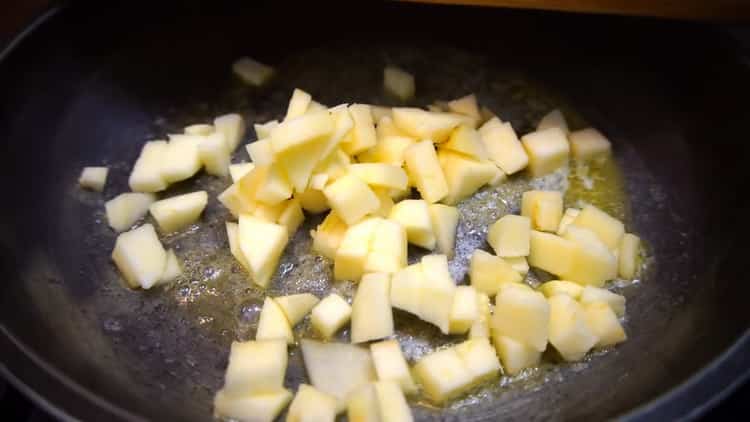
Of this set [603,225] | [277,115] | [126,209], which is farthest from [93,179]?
[603,225]

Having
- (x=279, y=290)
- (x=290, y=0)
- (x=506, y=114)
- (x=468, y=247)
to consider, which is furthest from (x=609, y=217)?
(x=290, y=0)

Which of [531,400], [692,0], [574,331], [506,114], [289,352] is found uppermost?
[692,0]

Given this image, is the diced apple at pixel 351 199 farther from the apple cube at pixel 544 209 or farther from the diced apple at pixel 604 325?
the diced apple at pixel 604 325

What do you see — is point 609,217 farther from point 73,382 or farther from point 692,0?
point 73,382

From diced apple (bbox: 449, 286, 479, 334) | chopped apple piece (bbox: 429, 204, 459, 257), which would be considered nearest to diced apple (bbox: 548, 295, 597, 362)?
diced apple (bbox: 449, 286, 479, 334)

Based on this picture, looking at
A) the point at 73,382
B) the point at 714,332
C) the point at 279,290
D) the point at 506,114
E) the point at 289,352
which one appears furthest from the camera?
the point at 506,114

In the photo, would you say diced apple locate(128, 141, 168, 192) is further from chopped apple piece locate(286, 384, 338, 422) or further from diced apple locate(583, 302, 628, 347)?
diced apple locate(583, 302, 628, 347)

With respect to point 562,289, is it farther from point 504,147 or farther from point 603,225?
point 504,147
